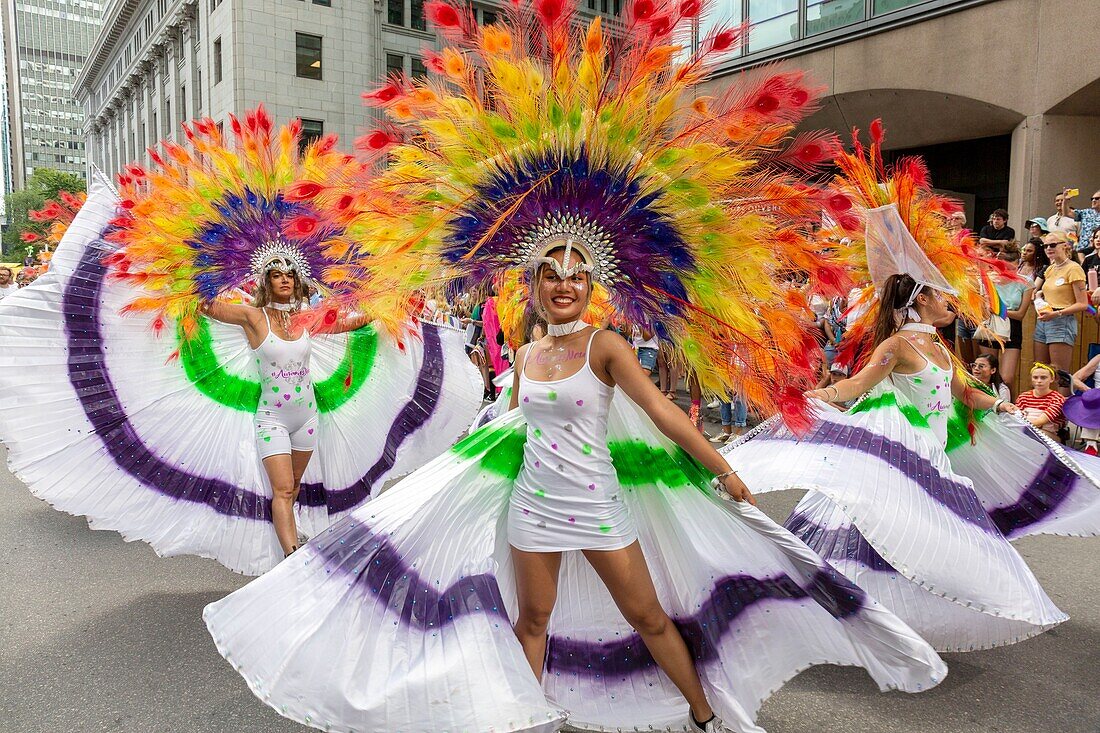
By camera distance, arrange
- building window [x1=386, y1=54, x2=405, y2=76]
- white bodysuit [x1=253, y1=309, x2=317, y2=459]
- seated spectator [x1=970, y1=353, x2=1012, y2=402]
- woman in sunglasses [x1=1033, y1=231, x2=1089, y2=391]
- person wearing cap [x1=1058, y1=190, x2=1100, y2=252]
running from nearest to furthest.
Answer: white bodysuit [x1=253, y1=309, x2=317, y2=459]
seated spectator [x1=970, y1=353, x2=1012, y2=402]
woman in sunglasses [x1=1033, y1=231, x2=1089, y2=391]
person wearing cap [x1=1058, y1=190, x2=1100, y2=252]
building window [x1=386, y1=54, x2=405, y2=76]

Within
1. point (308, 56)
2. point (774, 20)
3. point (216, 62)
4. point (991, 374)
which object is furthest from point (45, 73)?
point (991, 374)

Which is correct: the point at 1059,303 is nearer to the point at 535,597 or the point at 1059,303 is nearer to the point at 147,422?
the point at 535,597

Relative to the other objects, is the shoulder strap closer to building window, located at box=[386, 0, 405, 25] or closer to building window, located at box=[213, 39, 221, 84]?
building window, located at box=[386, 0, 405, 25]

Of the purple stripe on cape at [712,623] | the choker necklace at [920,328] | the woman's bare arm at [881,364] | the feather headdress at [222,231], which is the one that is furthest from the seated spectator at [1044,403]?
the feather headdress at [222,231]

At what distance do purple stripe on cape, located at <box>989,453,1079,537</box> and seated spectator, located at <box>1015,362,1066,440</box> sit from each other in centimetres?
208

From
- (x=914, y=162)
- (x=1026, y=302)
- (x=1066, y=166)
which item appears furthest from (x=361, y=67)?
(x=914, y=162)

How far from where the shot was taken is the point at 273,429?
14.1 feet

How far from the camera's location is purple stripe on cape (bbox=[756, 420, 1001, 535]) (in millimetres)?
3299

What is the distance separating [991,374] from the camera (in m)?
7.72

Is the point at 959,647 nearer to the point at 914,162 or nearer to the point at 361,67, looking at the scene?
the point at 914,162

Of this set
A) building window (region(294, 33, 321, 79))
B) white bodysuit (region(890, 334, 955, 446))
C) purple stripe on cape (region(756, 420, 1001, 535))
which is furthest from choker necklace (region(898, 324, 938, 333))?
building window (region(294, 33, 321, 79))

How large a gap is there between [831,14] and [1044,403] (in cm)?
1079

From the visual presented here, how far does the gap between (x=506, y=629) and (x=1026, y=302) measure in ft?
24.9

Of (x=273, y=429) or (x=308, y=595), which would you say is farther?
(x=273, y=429)
